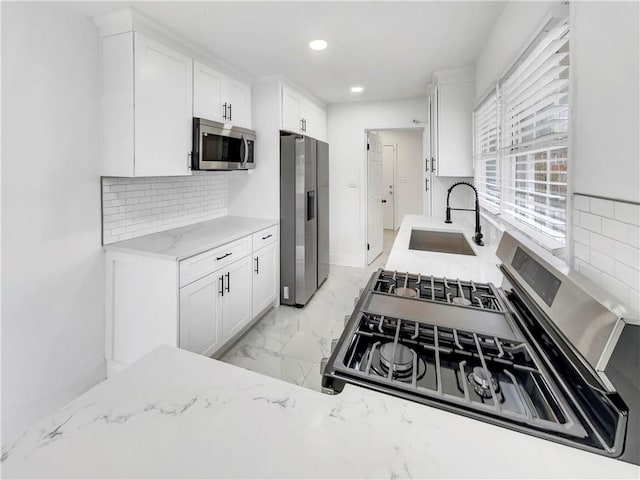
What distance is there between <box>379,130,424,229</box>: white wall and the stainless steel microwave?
4763 mm

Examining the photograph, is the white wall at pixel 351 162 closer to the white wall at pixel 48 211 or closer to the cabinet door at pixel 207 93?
the cabinet door at pixel 207 93

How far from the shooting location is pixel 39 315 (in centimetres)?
187

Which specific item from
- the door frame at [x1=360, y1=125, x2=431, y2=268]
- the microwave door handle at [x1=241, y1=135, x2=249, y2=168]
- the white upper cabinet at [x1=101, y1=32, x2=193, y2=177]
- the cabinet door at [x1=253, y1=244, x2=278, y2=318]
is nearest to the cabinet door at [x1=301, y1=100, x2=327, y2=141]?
the door frame at [x1=360, y1=125, x2=431, y2=268]

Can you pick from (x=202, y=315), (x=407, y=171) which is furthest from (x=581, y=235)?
(x=407, y=171)

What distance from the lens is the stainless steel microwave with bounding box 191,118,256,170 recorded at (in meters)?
2.52

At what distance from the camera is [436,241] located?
116 inches

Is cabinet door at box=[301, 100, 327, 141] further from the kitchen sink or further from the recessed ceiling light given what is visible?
the kitchen sink

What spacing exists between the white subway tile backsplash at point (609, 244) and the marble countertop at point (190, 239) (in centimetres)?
195

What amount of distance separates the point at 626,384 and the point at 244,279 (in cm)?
248

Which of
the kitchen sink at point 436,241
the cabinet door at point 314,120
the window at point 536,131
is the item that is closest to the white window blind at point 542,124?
the window at point 536,131

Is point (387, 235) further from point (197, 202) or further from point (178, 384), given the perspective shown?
point (178, 384)

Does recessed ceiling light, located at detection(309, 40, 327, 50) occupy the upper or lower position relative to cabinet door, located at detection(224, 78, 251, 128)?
upper

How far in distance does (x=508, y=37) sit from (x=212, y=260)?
7.54 ft

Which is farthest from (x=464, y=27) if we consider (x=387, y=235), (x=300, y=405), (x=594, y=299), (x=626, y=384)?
(x=387, y=235)
